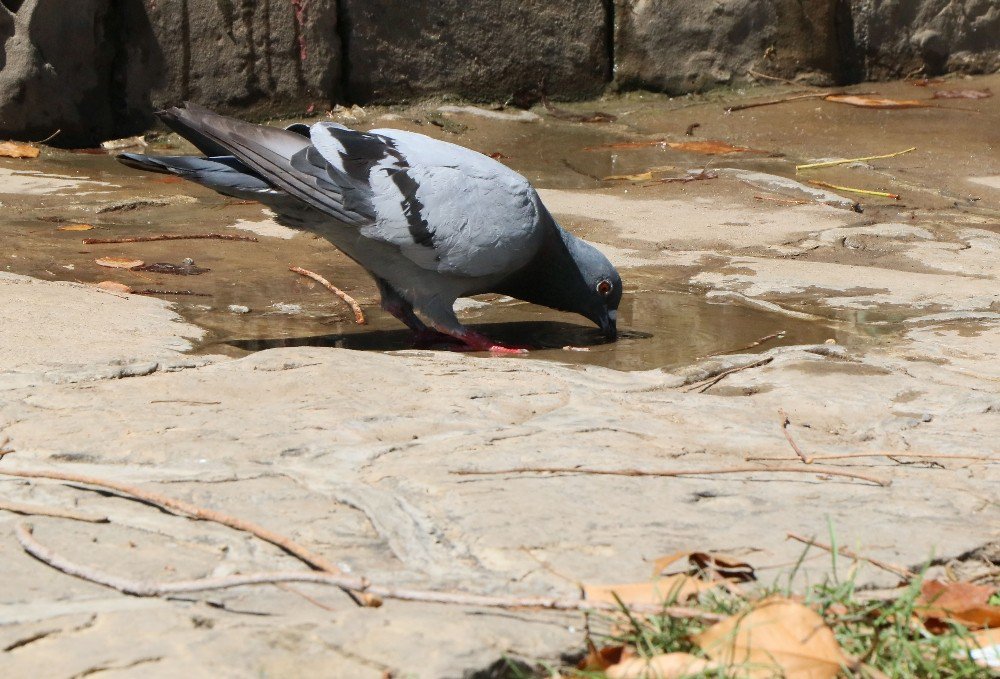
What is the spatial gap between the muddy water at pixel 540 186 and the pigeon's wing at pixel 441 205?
1.24 ft

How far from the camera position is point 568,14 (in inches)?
358

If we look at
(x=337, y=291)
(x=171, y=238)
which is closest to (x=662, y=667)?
(x=337, y=291)

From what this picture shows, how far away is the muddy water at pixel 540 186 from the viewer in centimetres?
436

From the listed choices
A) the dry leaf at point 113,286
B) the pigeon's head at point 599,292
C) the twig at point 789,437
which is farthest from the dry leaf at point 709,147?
the twig at point 789,437

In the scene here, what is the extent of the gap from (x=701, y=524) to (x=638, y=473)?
0.28 metres

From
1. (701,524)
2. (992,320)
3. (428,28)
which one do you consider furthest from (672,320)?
(428,28)

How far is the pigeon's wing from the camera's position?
4.23 meters

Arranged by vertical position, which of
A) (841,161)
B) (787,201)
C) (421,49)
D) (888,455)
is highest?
(421,49)

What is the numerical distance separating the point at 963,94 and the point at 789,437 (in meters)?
7.32

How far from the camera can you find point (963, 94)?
30.1ft

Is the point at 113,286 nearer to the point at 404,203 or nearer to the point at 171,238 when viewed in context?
the point at 171,238

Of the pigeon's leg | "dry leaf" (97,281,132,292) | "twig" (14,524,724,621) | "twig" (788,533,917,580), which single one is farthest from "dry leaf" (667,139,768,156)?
"twig" (14,524,724,621)

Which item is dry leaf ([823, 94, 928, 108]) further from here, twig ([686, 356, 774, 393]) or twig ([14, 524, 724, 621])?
twig ([14, 524, 724, 621])

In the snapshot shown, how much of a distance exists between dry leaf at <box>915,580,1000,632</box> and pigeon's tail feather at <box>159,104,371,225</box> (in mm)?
2766
